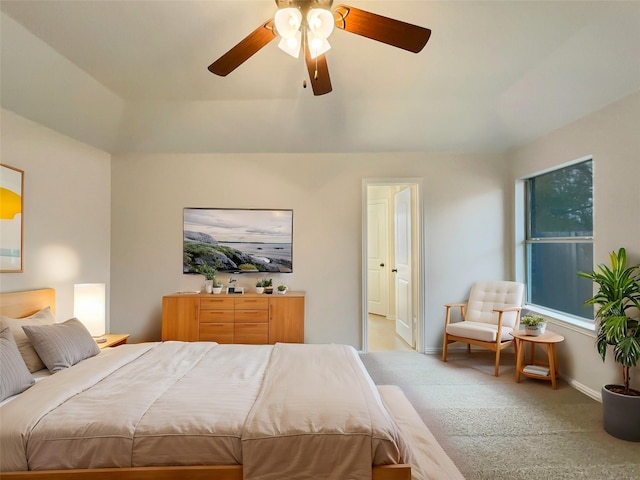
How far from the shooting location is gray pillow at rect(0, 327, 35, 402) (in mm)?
1821

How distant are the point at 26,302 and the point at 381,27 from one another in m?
3.36

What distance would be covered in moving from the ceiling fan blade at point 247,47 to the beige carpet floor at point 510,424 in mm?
2698

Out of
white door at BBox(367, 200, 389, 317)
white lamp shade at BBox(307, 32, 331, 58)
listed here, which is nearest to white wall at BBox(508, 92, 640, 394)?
white lamp shade at BBox(307, 32, 331, 58)

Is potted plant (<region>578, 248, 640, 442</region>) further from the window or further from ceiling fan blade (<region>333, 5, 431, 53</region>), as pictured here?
ceiling fan blade (<region>333, 5, 431, 53</region>)

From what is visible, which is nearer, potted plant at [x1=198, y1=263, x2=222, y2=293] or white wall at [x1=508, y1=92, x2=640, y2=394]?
white wall at [x1=508, y1=92, x2=640, y2=394]

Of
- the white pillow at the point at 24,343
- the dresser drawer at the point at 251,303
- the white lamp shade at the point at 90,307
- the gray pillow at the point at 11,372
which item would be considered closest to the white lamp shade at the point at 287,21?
the gray pillow at the point at 11,372

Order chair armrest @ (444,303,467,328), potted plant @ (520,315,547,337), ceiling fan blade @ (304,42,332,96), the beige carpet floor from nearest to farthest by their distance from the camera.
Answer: ceiling fan blade @ (304,42,332,96) < the beige carpet floor < potted plant @ (520,315,547,337) < chair armrest @ (444,303,467,328)

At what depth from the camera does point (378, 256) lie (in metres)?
6.66

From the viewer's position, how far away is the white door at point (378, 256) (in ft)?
21.4

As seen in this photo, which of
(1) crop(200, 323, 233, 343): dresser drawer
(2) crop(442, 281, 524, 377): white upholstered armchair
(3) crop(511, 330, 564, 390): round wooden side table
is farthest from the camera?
(1) crop(200, 323, 233, 343): dresser drawer

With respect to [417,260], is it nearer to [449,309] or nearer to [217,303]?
[449,309]

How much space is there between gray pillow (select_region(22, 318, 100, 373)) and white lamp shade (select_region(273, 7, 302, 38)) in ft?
7.97

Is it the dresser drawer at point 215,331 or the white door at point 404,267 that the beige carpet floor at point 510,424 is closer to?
the white door at point 404,267

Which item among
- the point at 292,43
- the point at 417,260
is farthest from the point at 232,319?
the point at 292,43
